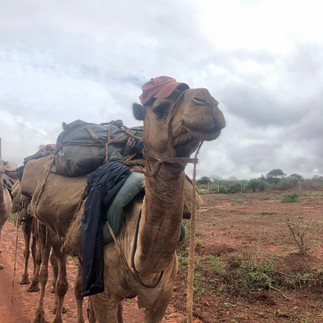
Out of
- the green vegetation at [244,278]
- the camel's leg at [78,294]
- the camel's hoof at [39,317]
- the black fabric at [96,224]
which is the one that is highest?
the black fabric at [96,224]

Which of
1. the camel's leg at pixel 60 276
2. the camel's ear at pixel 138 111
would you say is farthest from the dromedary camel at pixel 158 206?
the camel's leg at pixel 60 276

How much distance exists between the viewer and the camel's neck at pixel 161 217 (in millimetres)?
2066

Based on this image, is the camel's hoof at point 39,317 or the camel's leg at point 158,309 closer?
the camel's leg at point 158,309

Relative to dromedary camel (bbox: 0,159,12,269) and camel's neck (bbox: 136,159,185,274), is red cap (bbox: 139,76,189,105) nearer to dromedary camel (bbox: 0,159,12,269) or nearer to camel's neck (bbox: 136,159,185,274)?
camel's neck (bbox: 136,159,185,274)

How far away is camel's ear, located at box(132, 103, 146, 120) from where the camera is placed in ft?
7.86

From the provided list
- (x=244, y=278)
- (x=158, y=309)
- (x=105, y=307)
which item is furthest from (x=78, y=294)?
(x=244, y=278)

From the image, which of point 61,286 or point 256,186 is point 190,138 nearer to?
point 61,286

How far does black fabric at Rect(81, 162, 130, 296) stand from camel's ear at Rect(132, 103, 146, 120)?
0.76 metres

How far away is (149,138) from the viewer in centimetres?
221

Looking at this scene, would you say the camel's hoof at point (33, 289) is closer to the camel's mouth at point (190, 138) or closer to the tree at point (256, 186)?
the camel's mouth at point (190, 138)

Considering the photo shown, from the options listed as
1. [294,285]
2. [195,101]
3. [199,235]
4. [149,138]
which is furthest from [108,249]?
[199,235]

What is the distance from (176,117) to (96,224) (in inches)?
53.2

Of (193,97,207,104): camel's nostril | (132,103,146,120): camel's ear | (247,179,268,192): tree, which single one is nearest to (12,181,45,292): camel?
(132,103,146,120): camel's ear

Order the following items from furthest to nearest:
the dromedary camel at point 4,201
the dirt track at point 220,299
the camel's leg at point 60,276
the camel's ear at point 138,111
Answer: the dromedary camel at point 4,201, the dirt track at point 220,299, the camel's leg at point 60,276, the camel's ear at point 138,111
